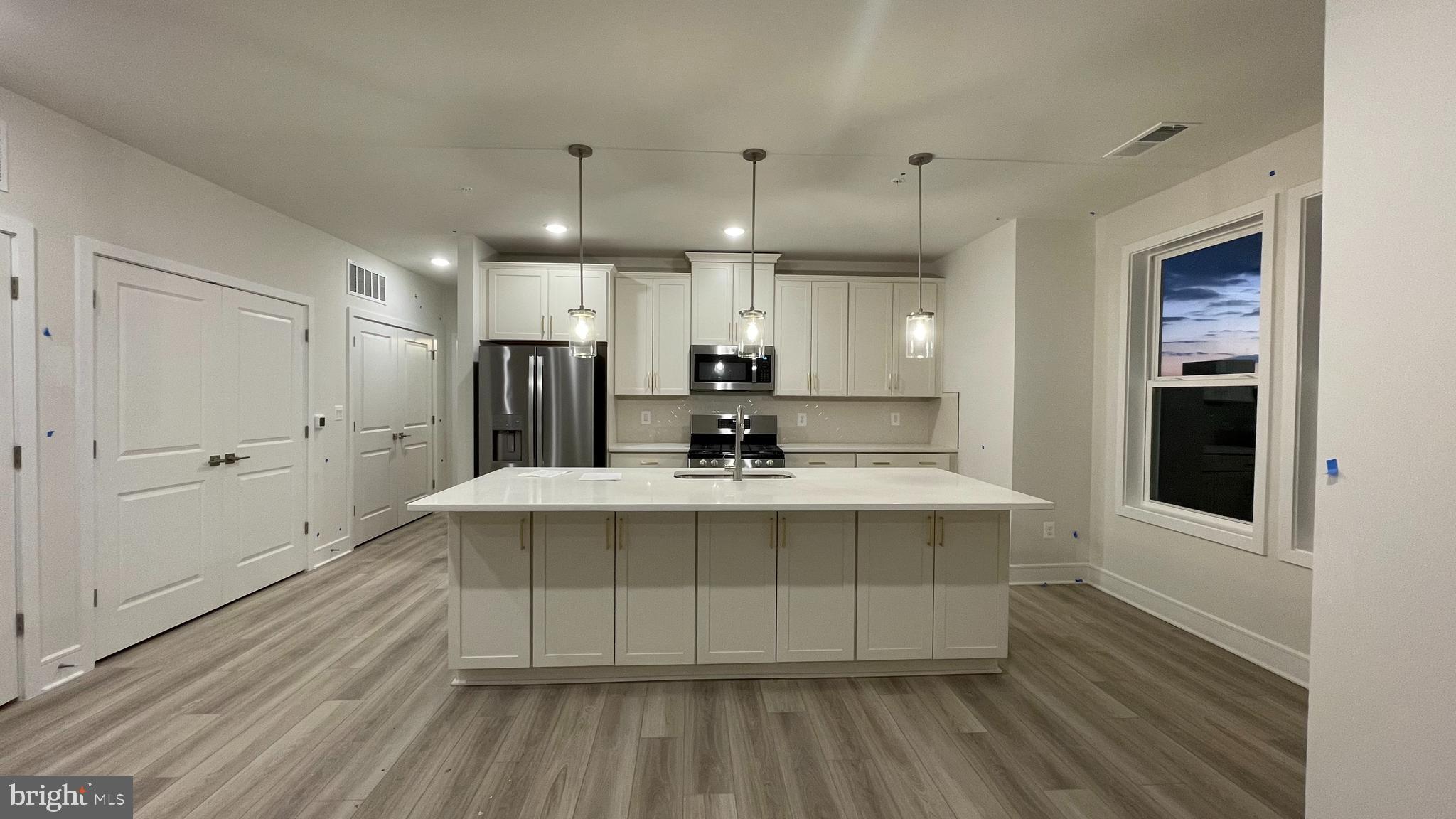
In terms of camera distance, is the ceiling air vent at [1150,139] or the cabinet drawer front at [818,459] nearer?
the ceiling air vent at [1150,139]

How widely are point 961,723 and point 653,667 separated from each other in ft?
4.34

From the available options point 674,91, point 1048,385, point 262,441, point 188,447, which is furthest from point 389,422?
point 1048,385

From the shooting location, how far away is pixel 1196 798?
1.83m

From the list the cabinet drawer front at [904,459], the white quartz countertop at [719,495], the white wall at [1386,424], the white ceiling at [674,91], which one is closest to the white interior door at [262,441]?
the white ceiling at [674,91]

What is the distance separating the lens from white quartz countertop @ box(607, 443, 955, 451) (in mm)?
4891

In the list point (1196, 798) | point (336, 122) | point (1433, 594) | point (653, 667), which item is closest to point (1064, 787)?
point (1196, 798)

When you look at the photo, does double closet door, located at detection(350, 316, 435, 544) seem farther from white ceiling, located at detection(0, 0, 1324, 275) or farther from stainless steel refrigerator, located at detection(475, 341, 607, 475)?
white ceiling, located at detection(0, 0, 1324, 275)

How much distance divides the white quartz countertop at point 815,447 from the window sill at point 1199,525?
150 cm

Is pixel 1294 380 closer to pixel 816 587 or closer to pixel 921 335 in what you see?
pixel 921 335

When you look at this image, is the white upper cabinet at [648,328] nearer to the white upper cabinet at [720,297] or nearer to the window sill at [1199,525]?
the white upper cabinet at [720,297]

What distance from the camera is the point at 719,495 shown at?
258cm

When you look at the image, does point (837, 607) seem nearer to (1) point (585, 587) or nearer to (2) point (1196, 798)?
(1) point (585, 587)

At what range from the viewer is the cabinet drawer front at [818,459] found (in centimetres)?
490

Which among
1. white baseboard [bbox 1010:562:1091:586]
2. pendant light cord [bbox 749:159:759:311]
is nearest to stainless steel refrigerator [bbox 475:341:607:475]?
pendant light cord [bbox 749:159:759:311]
